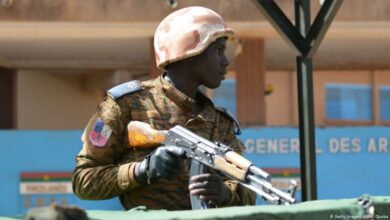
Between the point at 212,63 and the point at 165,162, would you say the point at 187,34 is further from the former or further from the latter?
the point at 165,162

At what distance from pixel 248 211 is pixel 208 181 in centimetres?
60

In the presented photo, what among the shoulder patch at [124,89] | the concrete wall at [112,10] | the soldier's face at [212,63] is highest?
the soldier's face at [212,63]

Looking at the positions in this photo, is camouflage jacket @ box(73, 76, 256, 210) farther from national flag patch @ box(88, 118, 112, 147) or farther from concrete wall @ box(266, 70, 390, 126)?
concrete wall @ box(266, 70, 390, 126)

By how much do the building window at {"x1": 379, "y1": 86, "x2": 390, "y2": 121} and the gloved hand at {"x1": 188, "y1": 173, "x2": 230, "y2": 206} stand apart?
13513mm

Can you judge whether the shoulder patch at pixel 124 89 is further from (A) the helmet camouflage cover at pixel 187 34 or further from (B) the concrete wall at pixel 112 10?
(B) the concrete wall at pixel 112 10

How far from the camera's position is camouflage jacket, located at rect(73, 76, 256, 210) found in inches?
120

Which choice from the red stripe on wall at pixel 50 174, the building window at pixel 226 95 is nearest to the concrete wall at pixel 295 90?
the building window at pixel 226 95

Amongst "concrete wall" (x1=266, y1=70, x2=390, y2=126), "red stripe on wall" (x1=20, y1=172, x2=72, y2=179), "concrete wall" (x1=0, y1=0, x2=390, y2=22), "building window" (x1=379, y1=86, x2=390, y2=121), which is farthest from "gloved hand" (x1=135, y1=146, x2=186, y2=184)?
"building window" (x1=379, y1=86, x2=390, y2=121)

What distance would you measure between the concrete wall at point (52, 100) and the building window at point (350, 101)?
395 centimetres

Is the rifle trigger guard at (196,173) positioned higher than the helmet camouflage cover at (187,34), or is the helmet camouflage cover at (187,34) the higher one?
the helmet camouflage cover at (187,34)

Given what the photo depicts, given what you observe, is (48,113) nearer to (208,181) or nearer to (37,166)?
(37,166)

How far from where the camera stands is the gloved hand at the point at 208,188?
2.85 m

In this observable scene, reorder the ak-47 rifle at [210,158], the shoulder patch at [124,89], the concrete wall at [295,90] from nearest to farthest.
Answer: the ak-47 rifle at [210,158]
the shoulder patch at [124,89]
the concrete wall at [295,90]

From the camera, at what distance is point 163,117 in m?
3.19
